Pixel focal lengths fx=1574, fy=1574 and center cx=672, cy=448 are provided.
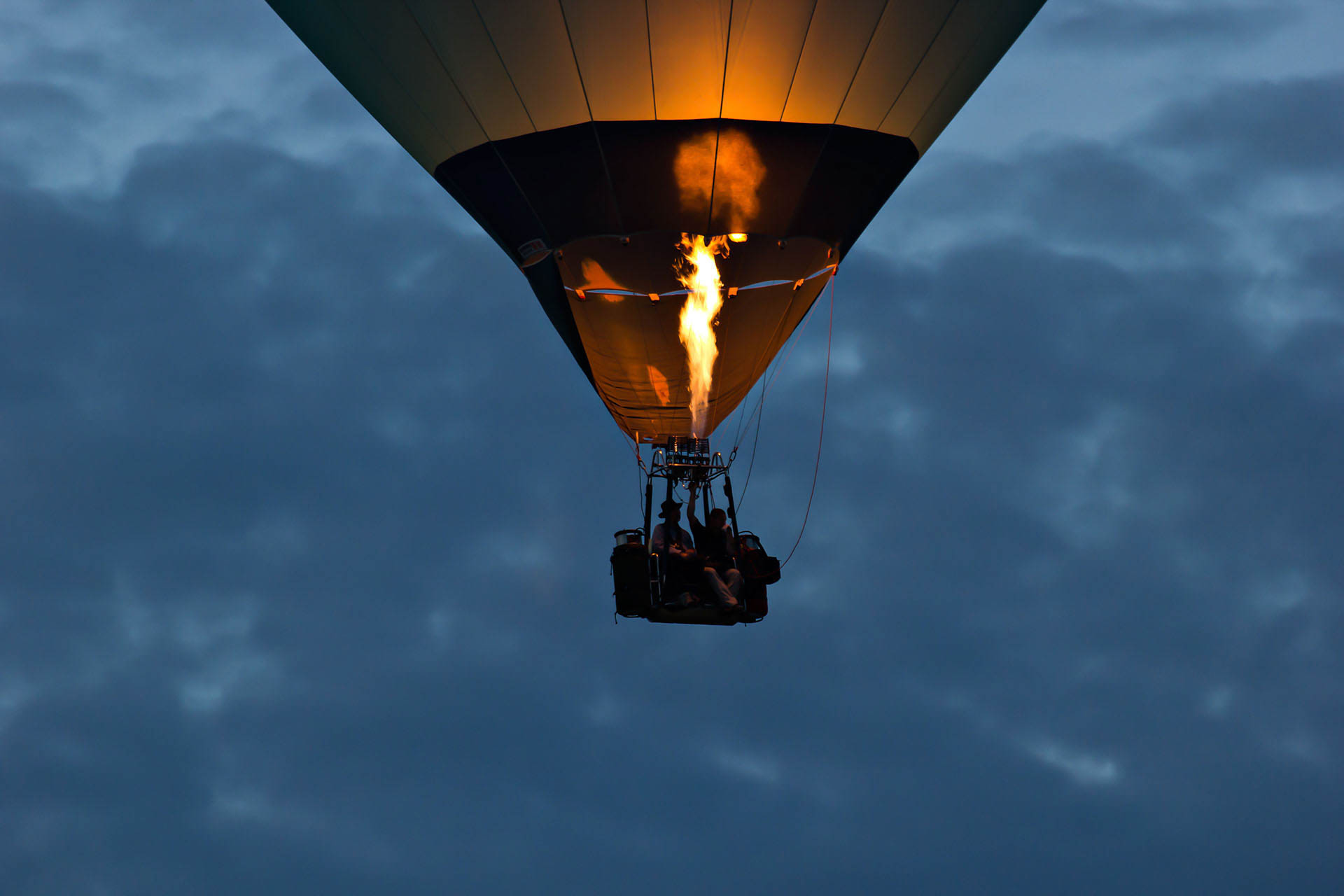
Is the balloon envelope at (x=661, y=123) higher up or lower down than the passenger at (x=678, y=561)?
higher up

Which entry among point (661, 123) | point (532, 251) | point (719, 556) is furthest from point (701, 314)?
point (719, 556)

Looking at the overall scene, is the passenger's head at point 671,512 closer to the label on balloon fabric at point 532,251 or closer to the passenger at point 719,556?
the passenger at point 719,556

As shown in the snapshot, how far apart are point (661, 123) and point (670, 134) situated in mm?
91

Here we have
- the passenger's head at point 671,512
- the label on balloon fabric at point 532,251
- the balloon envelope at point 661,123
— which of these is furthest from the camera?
the label on balloon fabric at point 532,251

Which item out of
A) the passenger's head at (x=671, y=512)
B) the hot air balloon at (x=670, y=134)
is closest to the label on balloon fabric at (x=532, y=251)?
the hot air balloon at (x=670, y=134)

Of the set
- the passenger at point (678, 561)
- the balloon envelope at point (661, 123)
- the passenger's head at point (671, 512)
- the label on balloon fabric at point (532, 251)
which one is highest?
the balloon envelope at point (661, 123)

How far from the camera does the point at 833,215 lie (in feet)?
35.2

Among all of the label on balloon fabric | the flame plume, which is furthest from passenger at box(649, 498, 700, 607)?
the label on balloon fabric

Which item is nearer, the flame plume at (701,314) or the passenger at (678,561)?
the passenger at (678,561)

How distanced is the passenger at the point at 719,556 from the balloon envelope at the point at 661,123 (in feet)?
4.84

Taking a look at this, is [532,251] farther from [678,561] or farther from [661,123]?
[678,561]

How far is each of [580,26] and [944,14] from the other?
2.42 meters

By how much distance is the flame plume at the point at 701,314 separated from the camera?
1040 centimetres

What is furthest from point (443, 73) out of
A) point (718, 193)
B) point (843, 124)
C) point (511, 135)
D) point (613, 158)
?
point (843, 124)
